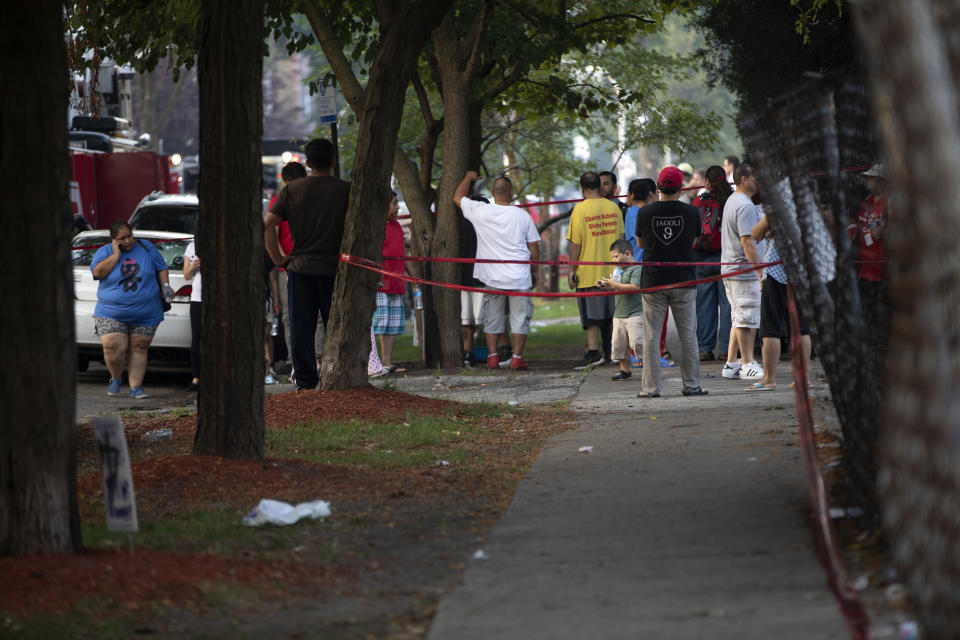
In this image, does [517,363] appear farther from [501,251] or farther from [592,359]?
[501,251]

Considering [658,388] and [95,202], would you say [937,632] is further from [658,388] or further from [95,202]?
[95,202]

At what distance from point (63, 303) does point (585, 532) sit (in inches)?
96.1

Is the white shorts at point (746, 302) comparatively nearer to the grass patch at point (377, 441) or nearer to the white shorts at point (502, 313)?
the white shorts at point (502, 313)

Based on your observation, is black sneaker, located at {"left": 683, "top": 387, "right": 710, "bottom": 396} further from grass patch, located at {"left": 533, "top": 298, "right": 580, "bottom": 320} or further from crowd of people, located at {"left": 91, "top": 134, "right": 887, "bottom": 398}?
grass patch, located at {"left": 533, "top": 298, "right": 580, "bottom": 320}

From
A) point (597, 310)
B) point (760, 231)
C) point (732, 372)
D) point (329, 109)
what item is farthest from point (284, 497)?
point (329, 109)

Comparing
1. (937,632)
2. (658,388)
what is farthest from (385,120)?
(937,632)

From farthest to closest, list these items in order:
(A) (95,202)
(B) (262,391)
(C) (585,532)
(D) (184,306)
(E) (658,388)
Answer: (A) (95,202)
(D) (184,306)
(E) (658,388)
(B) (262,391)
(C) (585,532)

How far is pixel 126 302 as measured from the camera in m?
13.4

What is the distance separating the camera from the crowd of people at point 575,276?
36.0 feet

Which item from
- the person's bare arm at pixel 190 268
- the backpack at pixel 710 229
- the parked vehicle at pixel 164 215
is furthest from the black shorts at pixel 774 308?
the parked vehicle at pixel 164 215

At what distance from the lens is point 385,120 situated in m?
10.7

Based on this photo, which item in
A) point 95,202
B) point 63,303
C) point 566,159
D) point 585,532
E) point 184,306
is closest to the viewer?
point 63,303

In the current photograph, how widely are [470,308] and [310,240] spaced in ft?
13.9

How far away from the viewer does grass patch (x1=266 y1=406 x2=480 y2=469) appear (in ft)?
27.4
